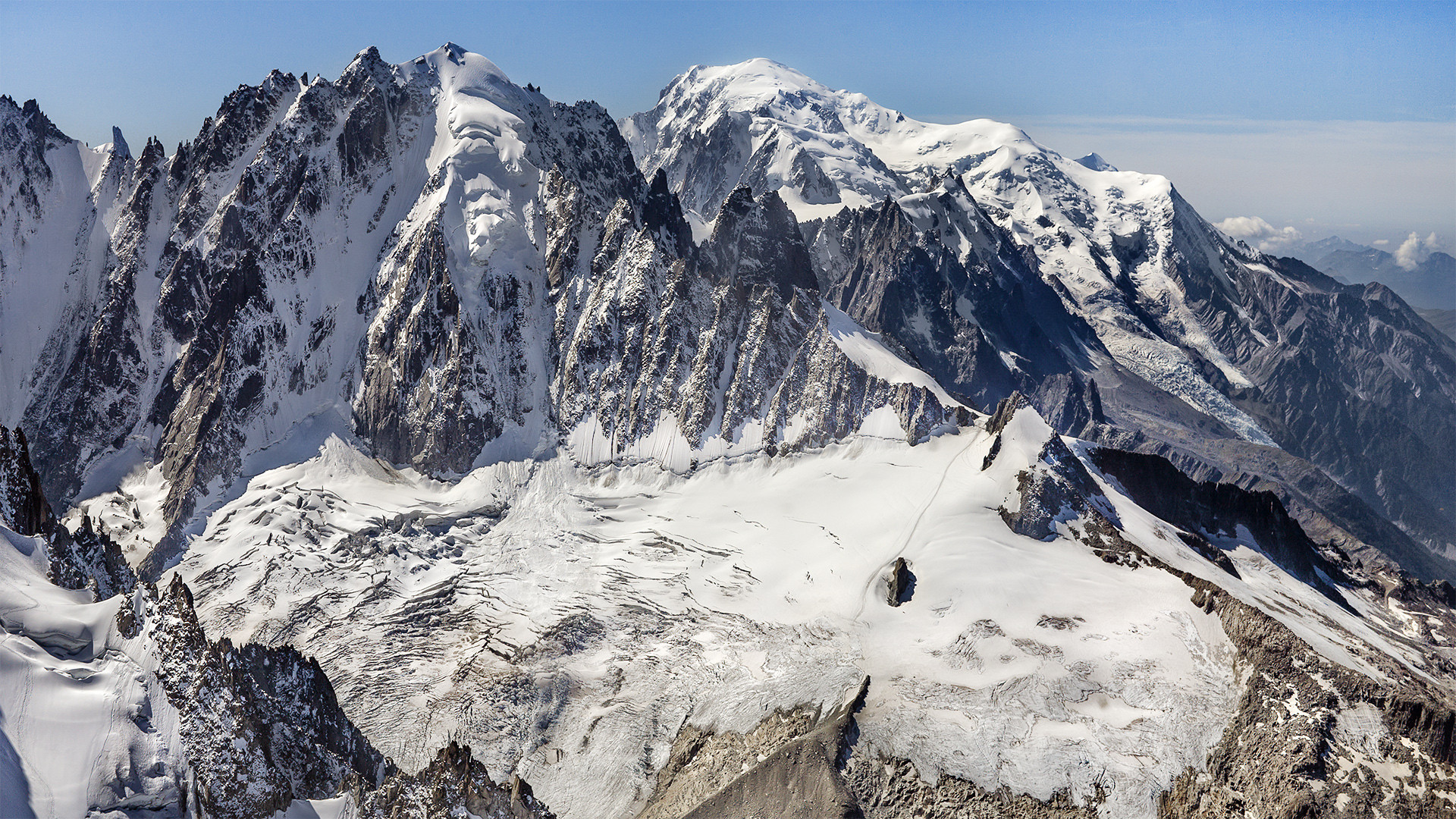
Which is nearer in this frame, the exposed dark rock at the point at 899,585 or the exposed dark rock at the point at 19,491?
the exposed dark rock at the point at 19,491

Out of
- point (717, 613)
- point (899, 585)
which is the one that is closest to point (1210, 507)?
point (899, 585)

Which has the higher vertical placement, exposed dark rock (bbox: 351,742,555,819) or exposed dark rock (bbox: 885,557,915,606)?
exposed dark rock (bbox: 351,742,555,819)

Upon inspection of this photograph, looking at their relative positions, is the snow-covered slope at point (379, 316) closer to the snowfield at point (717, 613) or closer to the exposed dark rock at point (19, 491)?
the snowfield at point (717, 613)

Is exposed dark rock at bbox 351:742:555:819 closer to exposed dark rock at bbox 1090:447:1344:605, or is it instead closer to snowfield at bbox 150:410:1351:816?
snowfield at bbox 150:410:1351:816

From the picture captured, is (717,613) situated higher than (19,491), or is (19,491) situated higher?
(19,491)

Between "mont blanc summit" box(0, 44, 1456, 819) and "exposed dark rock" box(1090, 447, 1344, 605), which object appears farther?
"exposed dark rock" box(1090, 447, 1344, 605)

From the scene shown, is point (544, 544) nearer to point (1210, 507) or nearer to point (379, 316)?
point (379, 316)

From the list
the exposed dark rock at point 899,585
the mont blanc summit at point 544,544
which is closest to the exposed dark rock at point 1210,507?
the mont blanc summit at point 544,544

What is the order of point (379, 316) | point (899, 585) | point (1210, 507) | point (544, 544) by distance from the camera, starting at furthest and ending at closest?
point (379, 316) → point (1210, 507) → point (544, 544) → point (899, 585)

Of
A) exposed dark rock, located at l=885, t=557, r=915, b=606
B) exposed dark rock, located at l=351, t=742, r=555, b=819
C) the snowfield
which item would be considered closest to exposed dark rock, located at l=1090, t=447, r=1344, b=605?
the snowfield
